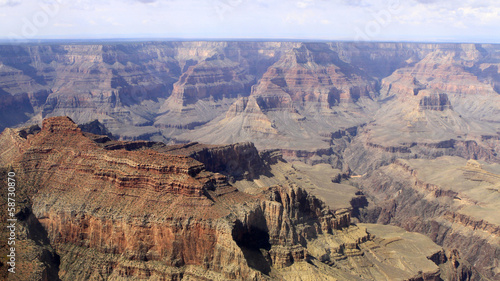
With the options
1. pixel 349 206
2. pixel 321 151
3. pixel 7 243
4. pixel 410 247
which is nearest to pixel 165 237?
pixel 7 243

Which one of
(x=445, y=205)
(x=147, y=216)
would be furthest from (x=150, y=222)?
(x=445, y=205)

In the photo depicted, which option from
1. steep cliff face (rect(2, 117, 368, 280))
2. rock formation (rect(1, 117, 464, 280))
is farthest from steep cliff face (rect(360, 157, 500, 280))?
steep cliff face (rect(2, 117, 368, 280))

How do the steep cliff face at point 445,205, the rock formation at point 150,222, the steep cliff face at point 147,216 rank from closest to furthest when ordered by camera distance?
the rock formation at point 150,222, the steep cliff face at point 147,216, the steep cliff face at point 445,205

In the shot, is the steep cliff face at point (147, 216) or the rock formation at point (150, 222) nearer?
the rock formation at point (150, 222)

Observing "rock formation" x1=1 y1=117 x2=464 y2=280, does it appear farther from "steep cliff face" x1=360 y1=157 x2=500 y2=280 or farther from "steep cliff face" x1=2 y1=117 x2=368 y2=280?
"steep cliff face" x1=360 y1=157 x2=500 y2=280

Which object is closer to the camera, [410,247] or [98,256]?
[98,256]

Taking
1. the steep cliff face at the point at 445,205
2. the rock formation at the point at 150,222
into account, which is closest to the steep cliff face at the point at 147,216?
the rock formation at the point at 150,222

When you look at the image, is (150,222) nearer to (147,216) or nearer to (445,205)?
(147,216)

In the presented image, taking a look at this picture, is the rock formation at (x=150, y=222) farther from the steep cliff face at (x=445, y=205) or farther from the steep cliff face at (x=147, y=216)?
the steep cliff face at (x=445, y=205)

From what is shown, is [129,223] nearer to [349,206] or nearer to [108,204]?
[108,204]

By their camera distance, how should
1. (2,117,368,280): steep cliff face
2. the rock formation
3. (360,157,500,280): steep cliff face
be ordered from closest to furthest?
the rock formation < (2,117,368,280): steep cliff face < (360,157,500,280): steep cliff face

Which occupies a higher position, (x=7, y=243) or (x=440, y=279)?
(x=7, y=243)
